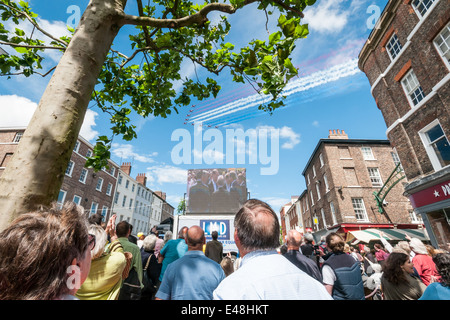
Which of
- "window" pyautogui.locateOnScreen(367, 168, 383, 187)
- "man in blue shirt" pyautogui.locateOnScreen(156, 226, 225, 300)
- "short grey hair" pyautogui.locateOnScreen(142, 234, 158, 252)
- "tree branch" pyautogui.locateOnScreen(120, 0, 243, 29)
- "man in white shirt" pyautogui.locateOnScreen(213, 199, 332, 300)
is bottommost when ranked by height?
"man in blue shirt" pyautogui.locateOnScreen(156, 226, 225, 300)

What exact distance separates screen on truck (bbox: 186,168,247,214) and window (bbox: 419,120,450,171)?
10628mm

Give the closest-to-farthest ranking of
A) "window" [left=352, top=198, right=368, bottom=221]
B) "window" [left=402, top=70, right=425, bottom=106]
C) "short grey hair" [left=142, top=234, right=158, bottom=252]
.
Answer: "short grey hair" [left=142, top=234, right=158, bottom=252]
"window" [left=402, top=70, right=425, bottom=106]
"window" [left=352, top=198, right=368, bottom=221]

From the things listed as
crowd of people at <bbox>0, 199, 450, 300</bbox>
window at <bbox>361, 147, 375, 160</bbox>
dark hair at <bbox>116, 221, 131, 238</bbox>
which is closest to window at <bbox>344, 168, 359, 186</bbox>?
window at <bbox>361, 147, 375, 160</bbox>

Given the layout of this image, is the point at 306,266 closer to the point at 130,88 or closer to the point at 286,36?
the point at 286,36

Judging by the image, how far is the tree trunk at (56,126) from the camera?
1353mm

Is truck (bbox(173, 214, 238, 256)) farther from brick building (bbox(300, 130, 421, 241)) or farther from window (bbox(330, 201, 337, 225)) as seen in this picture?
window (bbox(330, 201, 337, 225))

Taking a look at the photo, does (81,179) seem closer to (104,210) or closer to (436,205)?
(104,210)

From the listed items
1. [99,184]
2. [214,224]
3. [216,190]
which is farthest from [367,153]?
[99,184]

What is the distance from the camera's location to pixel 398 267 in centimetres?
345

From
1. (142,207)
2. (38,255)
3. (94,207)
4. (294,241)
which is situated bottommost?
(38,255)

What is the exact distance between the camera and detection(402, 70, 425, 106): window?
35.1 ft

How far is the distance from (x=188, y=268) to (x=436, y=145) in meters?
12.9
